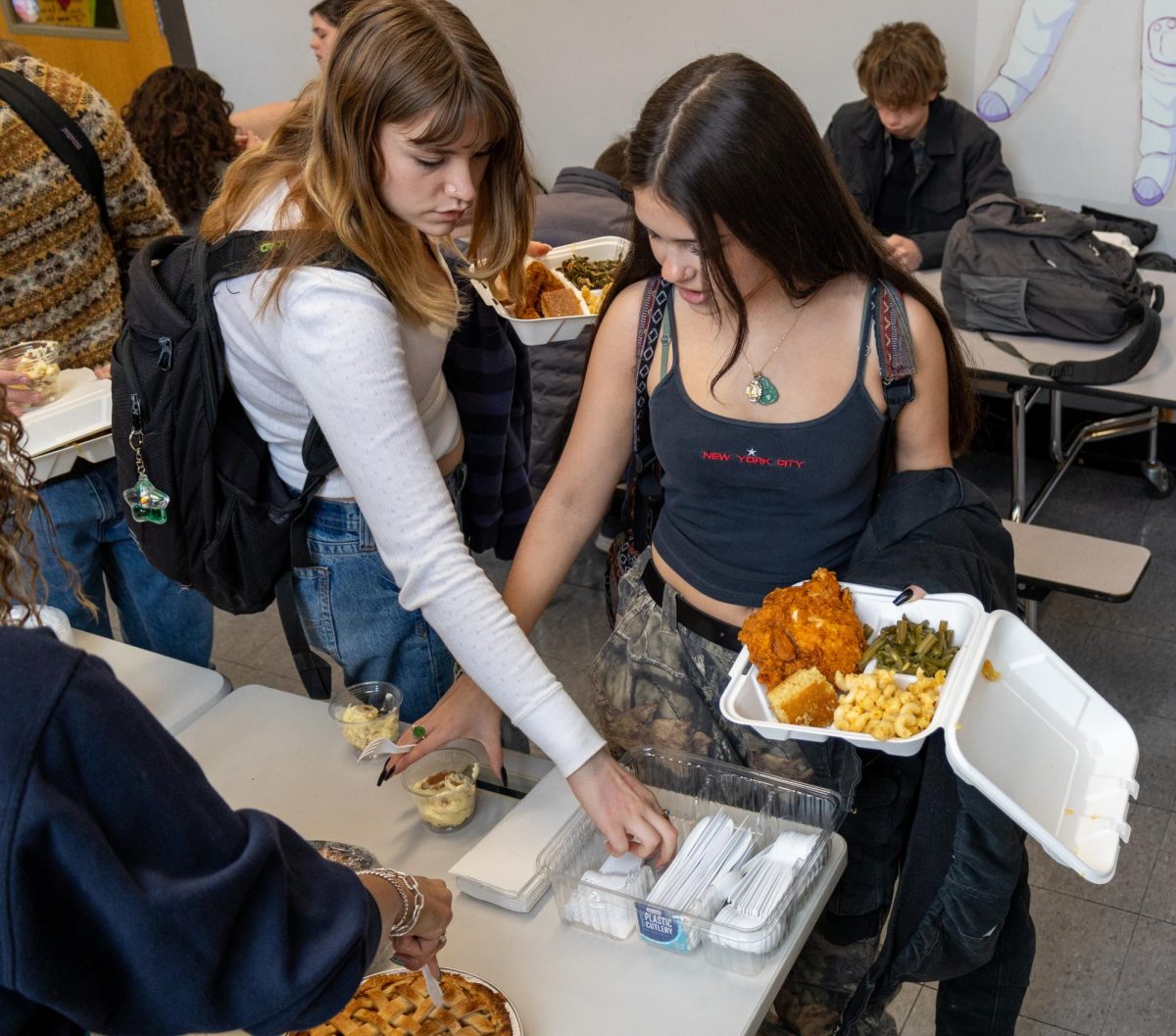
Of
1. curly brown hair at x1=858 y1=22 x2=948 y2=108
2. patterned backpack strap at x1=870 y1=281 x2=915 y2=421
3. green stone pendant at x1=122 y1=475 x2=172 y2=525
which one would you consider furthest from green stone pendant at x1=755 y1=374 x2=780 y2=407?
curly brown hair at x1=858 y1=22 x2=948 y2=108

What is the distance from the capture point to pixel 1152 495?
3947mm

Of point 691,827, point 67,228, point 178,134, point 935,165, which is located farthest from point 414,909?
point 935,165

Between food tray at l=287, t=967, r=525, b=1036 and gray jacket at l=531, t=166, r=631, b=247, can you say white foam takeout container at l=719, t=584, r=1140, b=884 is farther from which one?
gray jacket at l=531, t=166, r=631, b=247

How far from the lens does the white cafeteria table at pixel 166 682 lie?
1.80 meters

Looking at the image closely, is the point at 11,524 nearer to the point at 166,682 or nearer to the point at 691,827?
the point at 691,827

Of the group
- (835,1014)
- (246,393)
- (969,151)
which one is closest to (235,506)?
(246,393)

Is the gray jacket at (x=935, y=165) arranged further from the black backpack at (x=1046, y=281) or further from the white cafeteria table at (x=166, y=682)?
the white cafeteria table at (x=166, y=682)

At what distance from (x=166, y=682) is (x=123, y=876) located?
47.0 inches

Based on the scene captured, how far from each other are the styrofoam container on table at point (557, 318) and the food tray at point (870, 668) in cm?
72

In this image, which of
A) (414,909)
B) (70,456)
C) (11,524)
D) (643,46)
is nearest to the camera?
(11,524)

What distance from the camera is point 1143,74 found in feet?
12.7

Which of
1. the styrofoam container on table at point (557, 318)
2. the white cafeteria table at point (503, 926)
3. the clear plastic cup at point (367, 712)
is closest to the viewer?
the white cafeteria table at point (503, 926)

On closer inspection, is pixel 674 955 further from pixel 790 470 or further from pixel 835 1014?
pixel 790 470

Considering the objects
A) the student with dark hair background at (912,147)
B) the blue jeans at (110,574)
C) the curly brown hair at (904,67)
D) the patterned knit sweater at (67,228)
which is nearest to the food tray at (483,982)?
the blue jeans at (110,574)
